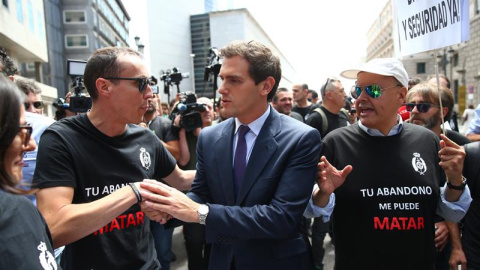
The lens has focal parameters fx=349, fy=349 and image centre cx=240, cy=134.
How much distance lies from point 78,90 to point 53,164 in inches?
97.3

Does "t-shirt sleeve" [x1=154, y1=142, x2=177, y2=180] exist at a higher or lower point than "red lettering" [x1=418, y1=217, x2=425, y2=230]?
higher

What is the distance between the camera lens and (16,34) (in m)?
21.2

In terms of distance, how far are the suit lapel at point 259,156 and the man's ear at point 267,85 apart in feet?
0.83

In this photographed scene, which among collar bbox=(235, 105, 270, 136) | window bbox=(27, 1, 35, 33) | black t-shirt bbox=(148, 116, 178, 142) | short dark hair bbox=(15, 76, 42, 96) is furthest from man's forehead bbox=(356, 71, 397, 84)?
window bbox=(27, 1, 35, 33)

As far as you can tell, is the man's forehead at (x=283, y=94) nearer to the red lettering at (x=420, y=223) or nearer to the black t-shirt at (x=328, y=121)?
the black t-shirt at (x=328, y=121)

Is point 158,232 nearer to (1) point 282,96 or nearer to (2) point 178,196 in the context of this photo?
(2) point 178,196

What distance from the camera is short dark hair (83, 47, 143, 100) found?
2266 millimetres

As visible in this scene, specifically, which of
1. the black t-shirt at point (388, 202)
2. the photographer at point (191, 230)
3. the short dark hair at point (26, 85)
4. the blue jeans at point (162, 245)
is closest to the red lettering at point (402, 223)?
the black t-shirt at point (388, 202)

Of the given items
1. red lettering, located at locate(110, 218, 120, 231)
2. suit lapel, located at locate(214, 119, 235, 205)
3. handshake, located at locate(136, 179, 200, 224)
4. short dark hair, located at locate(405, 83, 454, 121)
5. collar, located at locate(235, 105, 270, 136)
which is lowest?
red lettering, located at locate(110, 218, 120, 231)

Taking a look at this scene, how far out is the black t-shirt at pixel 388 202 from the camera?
225 cm

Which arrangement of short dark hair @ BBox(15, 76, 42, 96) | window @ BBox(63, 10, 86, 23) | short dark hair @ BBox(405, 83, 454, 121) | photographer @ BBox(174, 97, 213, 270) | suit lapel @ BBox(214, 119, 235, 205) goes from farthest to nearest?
window @ BBox(63, 10, 86, 23) < photographer @ BBox(174, 97, 213, 270) < short dark hair @ BBox(15, 76, 42, 96) < short dark hair @ BBox(405, 83, 454, 121) < suit lapel @ BBox(214, 119, 235, 205)

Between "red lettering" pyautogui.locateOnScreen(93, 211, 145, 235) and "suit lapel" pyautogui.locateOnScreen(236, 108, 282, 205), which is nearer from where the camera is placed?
"suit lapel" pyautogui.locateOnScreen(236, 108, 282, 205)

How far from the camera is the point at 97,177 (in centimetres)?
210

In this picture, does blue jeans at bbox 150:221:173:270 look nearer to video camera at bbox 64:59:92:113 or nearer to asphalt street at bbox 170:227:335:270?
asphalt street at bbox 170:227:335:270
